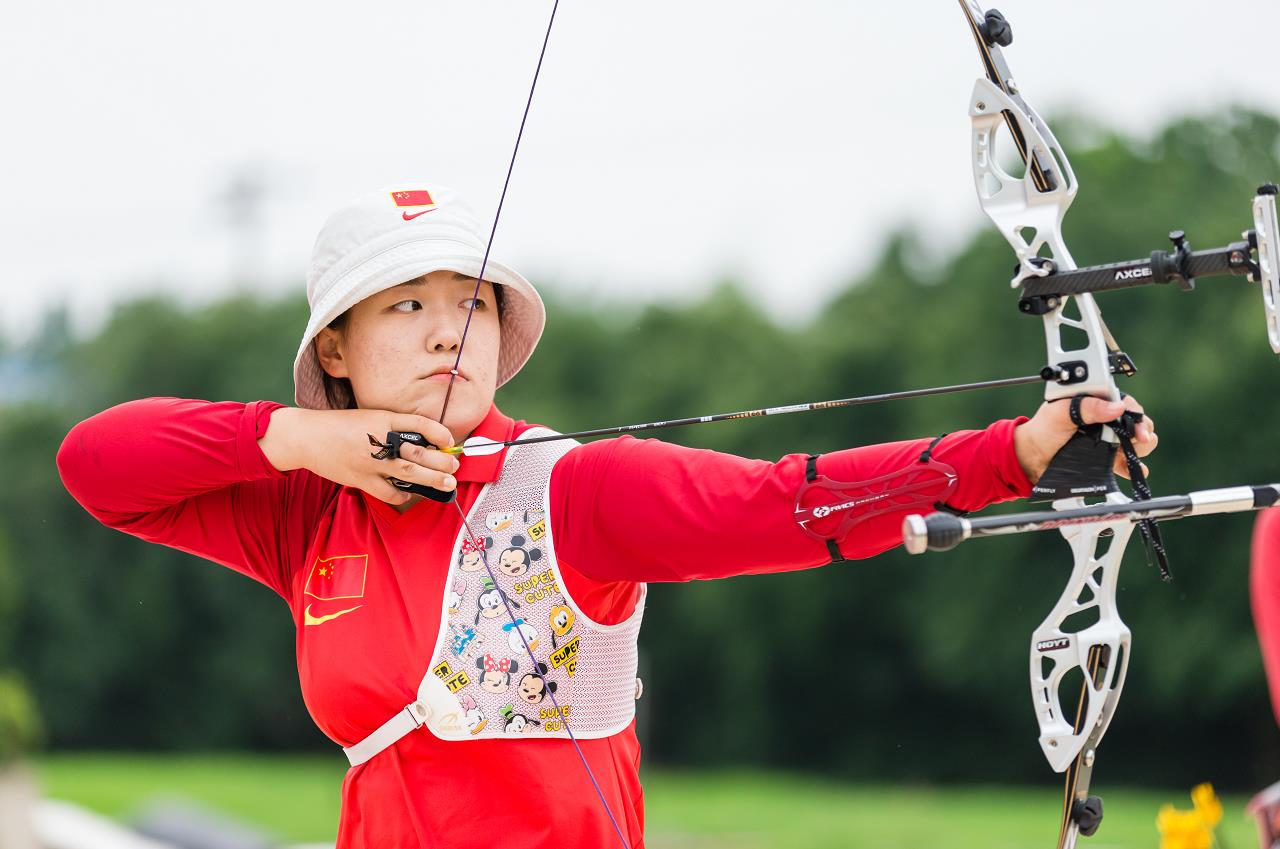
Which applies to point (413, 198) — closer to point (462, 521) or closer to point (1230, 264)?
point (462, 521)

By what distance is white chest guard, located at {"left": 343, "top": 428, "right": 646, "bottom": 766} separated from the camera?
183cm

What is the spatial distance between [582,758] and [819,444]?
1618 centimetres

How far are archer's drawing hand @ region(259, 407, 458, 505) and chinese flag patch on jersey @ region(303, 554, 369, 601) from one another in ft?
0.29

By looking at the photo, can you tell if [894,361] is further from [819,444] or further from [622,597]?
[622,597]

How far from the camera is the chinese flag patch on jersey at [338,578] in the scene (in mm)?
1920

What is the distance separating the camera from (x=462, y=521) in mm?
1917

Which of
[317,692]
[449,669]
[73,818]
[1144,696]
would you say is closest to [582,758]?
[449,669]

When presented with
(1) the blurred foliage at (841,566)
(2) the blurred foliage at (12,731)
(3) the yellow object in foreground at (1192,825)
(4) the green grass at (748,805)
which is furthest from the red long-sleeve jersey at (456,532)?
(1) the blurred foliage at (841,566)

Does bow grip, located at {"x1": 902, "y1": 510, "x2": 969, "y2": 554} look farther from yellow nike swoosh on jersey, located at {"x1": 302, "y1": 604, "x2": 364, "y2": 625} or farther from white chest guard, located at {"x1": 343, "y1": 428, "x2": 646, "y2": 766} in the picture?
yellow nike swoosh on jersey, located at {"x1": 302, "y1": 604, "x2": 364, "y2": 625}

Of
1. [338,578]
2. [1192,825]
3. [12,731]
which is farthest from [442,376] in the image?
[12,731]

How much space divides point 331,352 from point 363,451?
235 mm

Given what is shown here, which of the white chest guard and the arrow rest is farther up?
the white chest guard

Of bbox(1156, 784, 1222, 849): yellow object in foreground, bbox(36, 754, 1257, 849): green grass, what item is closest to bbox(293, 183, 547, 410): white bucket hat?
bbox(1156, 784, 1222, 849): yellow object in foreground

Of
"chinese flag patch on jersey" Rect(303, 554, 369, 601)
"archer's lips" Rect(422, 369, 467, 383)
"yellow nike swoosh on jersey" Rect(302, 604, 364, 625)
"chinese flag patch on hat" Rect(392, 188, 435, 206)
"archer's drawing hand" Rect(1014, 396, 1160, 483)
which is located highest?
"chinese flag patch on hat" Rect(392, 188, 435, 206)
